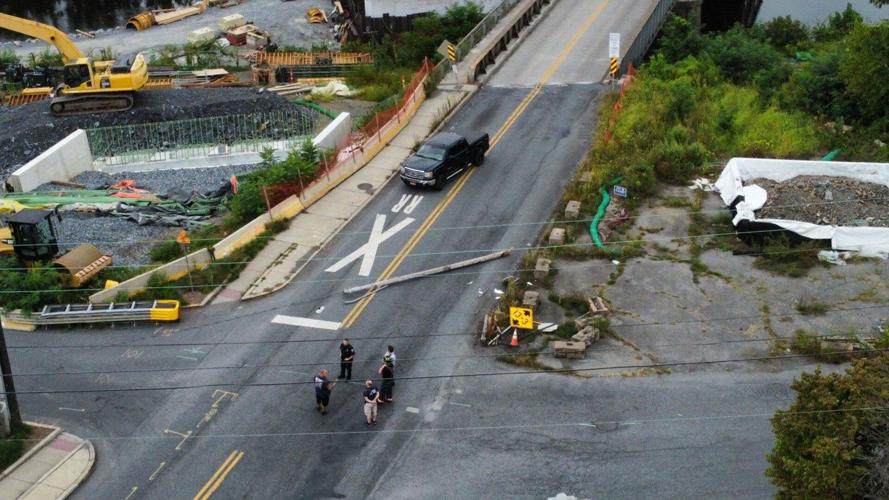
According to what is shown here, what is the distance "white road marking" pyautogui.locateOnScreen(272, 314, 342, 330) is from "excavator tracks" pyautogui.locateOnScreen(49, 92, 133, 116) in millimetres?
21213

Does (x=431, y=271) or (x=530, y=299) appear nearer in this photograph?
(x=530, y=299)

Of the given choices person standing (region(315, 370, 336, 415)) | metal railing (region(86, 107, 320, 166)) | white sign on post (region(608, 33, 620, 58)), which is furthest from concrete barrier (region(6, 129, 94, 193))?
white sign on post (region(608, 33, 620, 58))

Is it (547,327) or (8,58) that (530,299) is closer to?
(547,327)

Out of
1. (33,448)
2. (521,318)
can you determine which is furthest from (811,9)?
(33,448)

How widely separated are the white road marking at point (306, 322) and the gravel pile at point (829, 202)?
14.3 meters

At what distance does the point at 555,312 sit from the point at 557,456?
609 centimetres

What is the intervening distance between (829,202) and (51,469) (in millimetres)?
24546

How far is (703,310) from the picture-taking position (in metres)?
26.5

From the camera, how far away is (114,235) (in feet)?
105

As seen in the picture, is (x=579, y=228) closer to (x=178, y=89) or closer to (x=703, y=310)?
(x=703, y=310)

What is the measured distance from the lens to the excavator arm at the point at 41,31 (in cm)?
4544

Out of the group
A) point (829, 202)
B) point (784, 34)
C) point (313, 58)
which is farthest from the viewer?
point (784, 34)

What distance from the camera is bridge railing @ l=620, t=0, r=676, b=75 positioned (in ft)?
152

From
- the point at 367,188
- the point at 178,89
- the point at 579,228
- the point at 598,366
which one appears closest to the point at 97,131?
the point at 178,89
